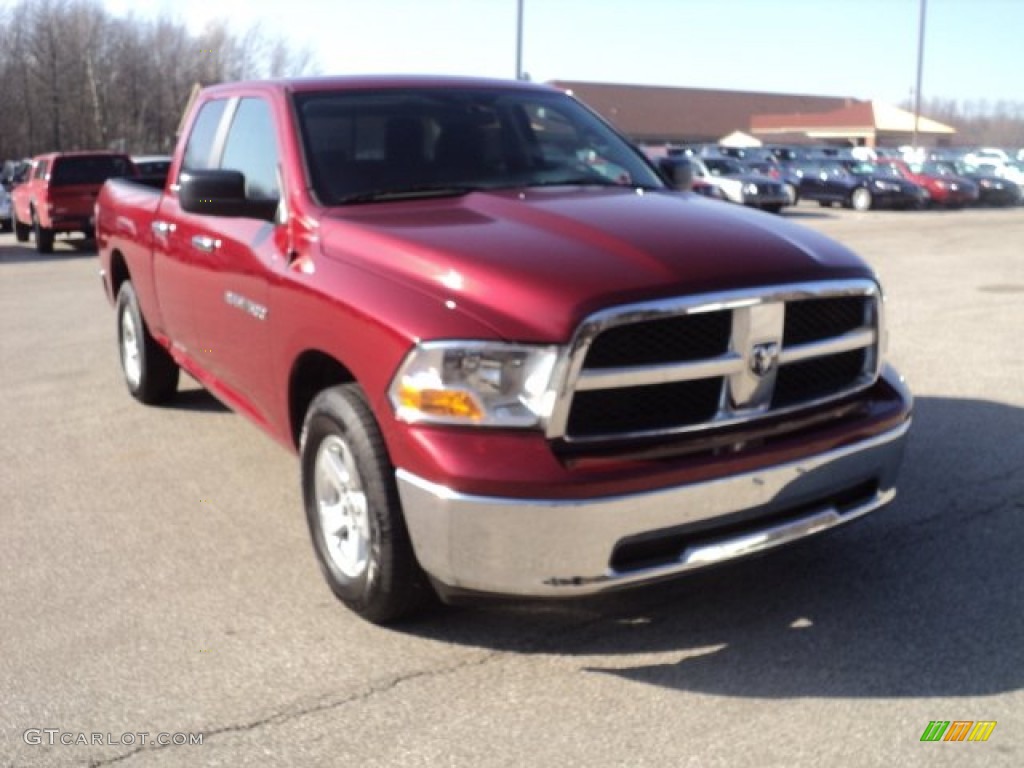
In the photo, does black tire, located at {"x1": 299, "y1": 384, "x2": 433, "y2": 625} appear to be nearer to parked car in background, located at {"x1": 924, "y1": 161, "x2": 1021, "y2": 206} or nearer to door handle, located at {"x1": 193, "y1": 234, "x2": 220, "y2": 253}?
door handle, located at {"x1": 193, "y1": 234, "x2": 220, "y2": 253}

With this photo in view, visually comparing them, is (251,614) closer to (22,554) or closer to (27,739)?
(27,739)

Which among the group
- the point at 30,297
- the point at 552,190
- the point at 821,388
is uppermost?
the point at 552,190

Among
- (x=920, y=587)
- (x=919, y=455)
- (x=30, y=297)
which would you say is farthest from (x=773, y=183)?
(x=920, y=587)

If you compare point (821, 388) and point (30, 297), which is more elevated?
point (821, 388)

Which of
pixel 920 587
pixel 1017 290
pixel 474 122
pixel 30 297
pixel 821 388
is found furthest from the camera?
pixel 30 297

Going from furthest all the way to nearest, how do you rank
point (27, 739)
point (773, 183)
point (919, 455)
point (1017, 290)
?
point (773, 183) < point (1017, 290) < point (919, 455) < point (27, 739)

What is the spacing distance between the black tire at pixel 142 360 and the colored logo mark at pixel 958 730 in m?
5.07

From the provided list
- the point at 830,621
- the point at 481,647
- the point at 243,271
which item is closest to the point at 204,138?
the point at 243,271

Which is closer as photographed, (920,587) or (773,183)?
(920,587)

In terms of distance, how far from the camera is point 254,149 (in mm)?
5062

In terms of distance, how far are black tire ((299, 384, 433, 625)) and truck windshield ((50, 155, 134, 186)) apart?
16891 mm

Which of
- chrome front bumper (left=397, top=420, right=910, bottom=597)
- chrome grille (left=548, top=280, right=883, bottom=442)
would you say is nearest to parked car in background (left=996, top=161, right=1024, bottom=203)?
chrome grille (left=548, top=280, right=883, bottom=442)

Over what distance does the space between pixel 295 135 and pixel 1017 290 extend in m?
10.1

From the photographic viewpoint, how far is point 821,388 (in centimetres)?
387
